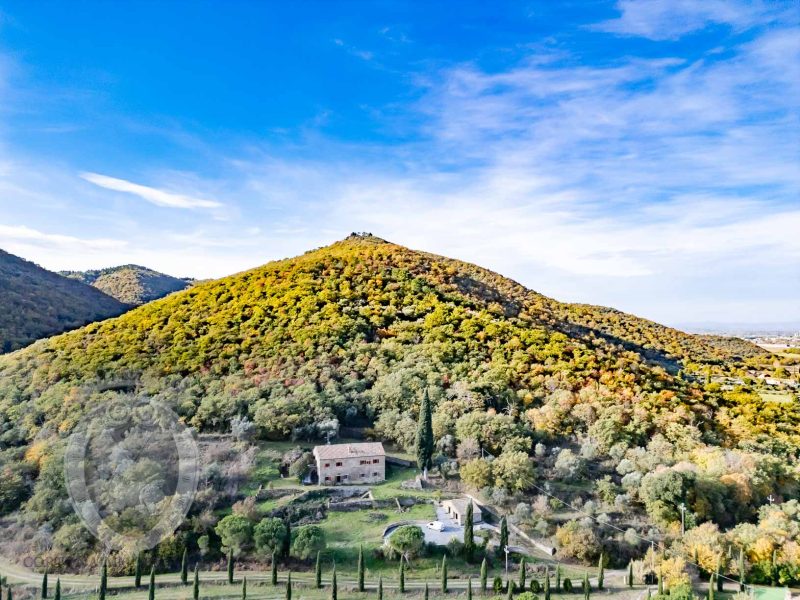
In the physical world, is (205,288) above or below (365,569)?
above

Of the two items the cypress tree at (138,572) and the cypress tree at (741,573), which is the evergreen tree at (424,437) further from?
the cypress tree at (741,573)

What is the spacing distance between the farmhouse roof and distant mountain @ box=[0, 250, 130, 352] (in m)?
39.7

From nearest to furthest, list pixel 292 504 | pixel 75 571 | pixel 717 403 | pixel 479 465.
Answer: pixel 75 571 < pixel 292 504 < pixel 479 465 < pixel 717 403

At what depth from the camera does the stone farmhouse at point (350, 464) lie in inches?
1173

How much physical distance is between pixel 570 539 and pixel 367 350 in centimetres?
2047

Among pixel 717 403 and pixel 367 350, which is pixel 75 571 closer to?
pixel 367 350

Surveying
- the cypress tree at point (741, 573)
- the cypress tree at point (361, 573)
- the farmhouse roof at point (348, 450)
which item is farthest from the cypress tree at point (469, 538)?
the cypress tree at point (741, 573)

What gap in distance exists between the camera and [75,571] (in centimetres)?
2305

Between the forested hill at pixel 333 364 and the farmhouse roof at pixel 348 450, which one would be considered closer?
the farmhouse roof at pixel 348 450

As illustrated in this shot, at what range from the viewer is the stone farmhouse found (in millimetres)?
29797

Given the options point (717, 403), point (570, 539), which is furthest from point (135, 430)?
point (717, 403)

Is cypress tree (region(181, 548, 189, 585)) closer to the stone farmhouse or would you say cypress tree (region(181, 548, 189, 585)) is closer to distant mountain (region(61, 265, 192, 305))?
the stone farmhouse

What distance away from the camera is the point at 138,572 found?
22172 mm

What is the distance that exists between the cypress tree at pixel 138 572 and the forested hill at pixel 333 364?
1047cm
